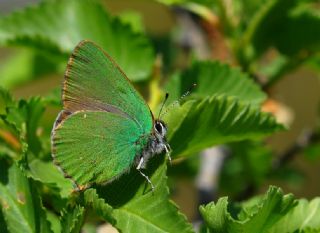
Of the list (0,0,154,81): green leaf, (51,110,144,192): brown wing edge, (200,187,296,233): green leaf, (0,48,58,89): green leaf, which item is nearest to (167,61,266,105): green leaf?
(0,0,154,81): green leaf

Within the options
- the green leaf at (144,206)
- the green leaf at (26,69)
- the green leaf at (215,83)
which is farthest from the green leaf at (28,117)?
the green leaf at (26,69)

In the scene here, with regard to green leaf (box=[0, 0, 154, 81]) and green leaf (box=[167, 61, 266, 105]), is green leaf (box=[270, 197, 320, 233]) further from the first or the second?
green leaf (box=[0, 0, 154, 81])

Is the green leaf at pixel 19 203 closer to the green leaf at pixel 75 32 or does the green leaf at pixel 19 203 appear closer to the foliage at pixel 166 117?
the foliage at pixel 166 117

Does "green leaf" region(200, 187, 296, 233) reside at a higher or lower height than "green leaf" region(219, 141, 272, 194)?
higher

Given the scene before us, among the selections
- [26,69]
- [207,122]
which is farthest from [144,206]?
[26,69]

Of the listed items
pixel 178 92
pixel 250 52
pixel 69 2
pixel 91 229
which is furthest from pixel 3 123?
pixel 250 52

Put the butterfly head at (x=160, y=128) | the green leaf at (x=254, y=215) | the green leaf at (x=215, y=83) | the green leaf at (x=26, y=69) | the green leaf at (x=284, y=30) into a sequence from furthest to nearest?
1. the green leaf at (x=26, y=69)
2. the green leaf at (x=284, y=30)
3. the green leaf at (x=215, y=83)
4. the butterfly head at (x=160, y=128)
5. the green leaf at (x=254, y=215)

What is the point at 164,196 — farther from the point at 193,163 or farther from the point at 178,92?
the point at 193,163
